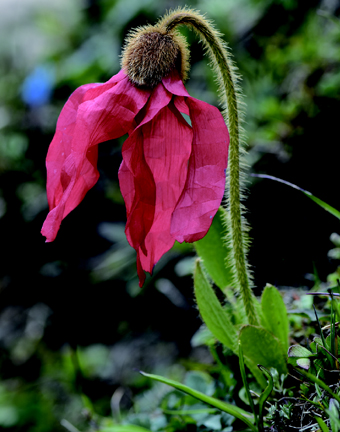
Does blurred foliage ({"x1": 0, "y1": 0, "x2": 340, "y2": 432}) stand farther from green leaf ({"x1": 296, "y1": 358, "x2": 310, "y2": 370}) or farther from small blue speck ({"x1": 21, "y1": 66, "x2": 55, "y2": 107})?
green leaf ({"x1": 296, "y1": 358, "x2": 310, "y2": 370})

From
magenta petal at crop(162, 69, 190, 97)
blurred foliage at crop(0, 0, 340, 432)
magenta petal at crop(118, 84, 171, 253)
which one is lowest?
blurred foliage at crop(0, 0, 340, 432)

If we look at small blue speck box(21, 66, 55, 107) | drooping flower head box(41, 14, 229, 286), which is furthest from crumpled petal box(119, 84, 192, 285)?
small blue speck box(21, 66, 55, 107)

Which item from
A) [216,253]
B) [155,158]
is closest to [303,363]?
[216,253]

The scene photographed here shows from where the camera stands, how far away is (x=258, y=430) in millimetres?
631

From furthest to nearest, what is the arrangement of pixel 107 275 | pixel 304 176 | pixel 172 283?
pixel 107 275 < pixel 172 283 < pixel 304 176

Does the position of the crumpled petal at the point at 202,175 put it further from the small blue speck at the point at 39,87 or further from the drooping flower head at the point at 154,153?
the small blue speck at the point at 39,87

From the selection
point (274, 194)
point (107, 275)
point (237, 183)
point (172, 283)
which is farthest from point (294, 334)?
point (107, 275)

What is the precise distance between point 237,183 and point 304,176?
72 cm

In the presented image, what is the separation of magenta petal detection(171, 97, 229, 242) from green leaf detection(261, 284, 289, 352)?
11.3 inches

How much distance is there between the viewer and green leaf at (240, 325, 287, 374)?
67 centimetres

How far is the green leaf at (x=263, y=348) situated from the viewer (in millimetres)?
674

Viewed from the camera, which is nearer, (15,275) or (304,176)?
(304,176)

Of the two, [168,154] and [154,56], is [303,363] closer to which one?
[168,154]

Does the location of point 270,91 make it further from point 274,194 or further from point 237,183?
point 237,183
